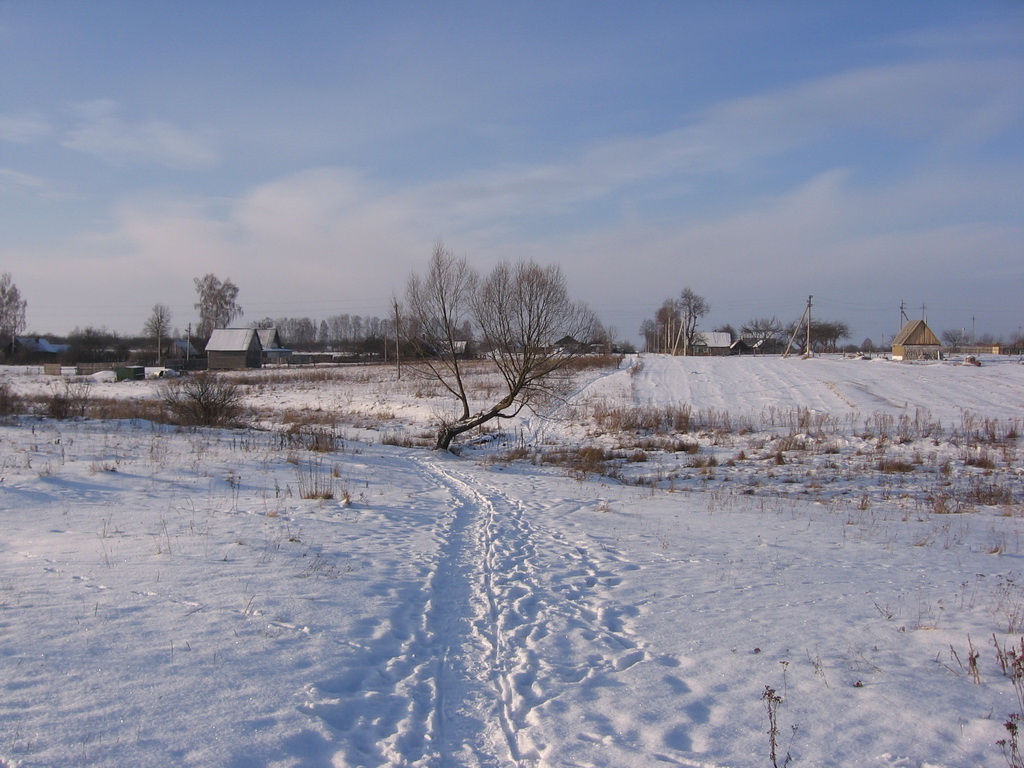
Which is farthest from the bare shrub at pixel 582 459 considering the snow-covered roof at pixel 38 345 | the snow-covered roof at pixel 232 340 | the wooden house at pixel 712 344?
the wooden house at pixel 712 344

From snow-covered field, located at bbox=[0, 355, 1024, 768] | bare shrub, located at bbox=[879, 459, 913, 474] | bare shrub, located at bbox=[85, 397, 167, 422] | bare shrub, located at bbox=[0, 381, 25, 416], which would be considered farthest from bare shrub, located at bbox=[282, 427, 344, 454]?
bare shrub, located at bbox=[879, 459, 913, 474]

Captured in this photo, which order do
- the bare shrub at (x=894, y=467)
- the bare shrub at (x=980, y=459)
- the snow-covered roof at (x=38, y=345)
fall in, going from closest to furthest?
the bare shrub at (x=894, y=467), the bare shrub at (x=980, y=459), the snow-covered roof at (x=38, y=345)

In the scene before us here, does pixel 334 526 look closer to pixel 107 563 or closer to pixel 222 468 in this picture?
pixel 107 563

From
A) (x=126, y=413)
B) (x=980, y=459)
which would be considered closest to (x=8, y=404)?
(x=126, y=413)

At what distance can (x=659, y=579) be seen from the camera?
7082mm

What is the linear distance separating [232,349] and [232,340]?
1376 mm

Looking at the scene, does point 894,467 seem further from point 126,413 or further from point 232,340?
point 232,340

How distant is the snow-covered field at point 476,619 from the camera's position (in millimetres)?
3602

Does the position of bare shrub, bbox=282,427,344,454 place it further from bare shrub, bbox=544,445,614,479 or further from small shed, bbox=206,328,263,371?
small shed, bbox=206,328,263,371

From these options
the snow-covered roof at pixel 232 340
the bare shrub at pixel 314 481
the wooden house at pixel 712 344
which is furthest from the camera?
the wooden house at pixel 712 344

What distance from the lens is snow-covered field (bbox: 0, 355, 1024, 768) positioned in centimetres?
360

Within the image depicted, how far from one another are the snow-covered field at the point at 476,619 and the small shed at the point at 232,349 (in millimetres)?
66048

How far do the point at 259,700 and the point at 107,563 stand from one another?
3250 millimetres

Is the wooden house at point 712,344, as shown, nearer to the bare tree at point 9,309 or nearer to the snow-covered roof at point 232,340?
the snow-covered roof at point 232,340
